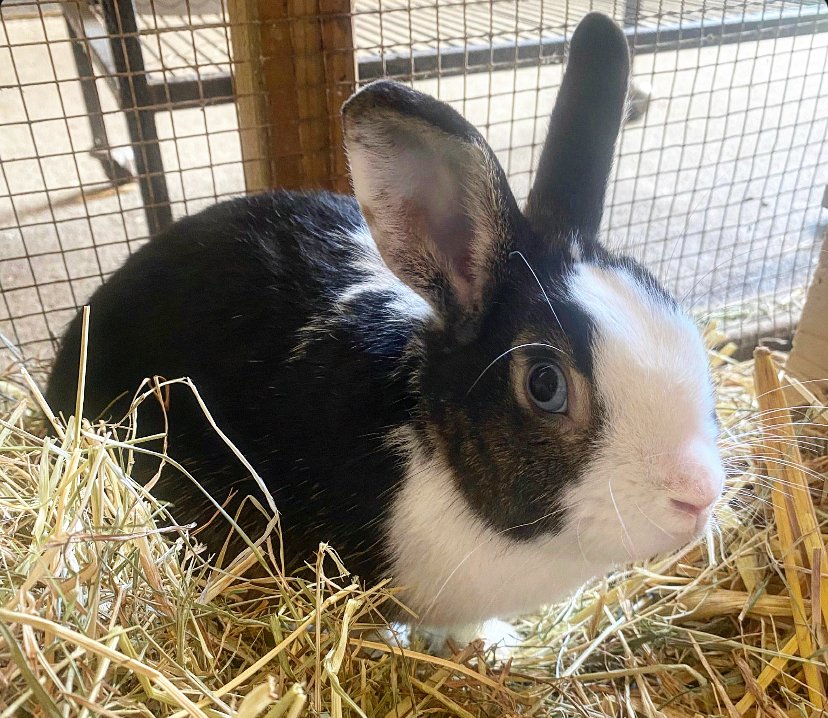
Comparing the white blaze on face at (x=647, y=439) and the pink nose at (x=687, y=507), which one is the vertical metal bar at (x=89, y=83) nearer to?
the white blaze on face at (x=647, y=439)

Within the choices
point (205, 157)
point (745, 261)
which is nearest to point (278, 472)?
point (745, 261)

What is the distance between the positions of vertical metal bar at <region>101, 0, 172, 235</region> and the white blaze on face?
5.27 feet

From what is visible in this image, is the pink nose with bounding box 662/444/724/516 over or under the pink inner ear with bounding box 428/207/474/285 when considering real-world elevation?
under

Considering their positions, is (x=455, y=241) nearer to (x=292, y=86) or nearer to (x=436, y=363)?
(x=436, y=363)

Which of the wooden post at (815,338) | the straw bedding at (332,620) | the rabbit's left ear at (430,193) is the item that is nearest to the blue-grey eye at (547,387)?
the rabbit's left ear at (430,193)

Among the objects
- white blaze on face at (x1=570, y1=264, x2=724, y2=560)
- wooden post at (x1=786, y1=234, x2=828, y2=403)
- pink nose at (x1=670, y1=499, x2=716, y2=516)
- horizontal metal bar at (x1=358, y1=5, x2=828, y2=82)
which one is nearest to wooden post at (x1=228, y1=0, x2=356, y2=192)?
horizontal metal bar at (x1=358, y1=5, x2=828, y2=82)

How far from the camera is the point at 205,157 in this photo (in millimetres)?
4590

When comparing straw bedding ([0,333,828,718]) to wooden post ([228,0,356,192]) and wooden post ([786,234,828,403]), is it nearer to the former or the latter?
wooden post ([786,234,828,403])

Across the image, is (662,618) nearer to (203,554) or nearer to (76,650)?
(203,554)

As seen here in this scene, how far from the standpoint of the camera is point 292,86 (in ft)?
7.95

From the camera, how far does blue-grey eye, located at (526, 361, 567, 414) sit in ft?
4.66

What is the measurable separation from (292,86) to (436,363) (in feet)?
4.16

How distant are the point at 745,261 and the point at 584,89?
93.2 inches

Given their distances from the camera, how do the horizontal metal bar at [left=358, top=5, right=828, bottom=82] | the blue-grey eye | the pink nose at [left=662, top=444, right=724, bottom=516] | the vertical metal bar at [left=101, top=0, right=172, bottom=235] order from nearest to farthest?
the pink nose at [left=662, top=444, right=724, bottom=516]
the blue-grey eye
the vertical metal bar at [left=101, top=0, right=172, bottom=235]
the horizontal metal bar at [left=358, top=5, right=828, bottom=82]
